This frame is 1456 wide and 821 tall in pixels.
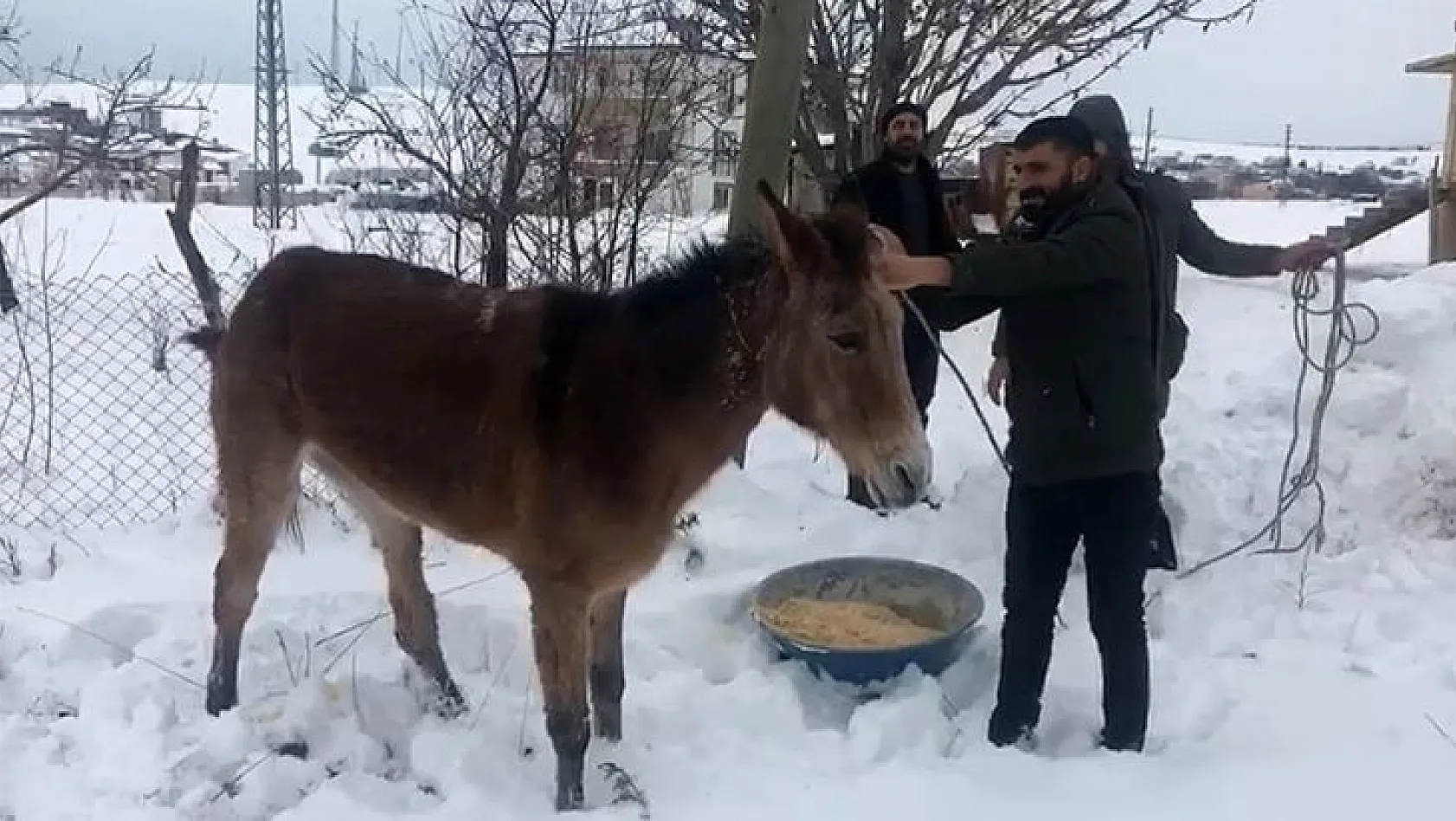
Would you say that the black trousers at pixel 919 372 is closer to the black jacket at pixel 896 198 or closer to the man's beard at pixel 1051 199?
the black jacket at pixel 896 198

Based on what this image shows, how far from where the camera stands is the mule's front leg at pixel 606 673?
12.5ft

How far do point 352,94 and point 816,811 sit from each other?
506 centimetres

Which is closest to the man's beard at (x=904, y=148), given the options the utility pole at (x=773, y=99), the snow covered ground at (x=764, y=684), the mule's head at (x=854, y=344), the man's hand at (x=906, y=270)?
the utility pole at (x=773, y=99)

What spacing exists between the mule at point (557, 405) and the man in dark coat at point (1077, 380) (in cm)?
35

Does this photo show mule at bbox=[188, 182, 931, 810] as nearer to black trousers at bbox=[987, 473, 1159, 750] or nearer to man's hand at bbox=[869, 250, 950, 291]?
man's hand at bbox=[869, 250, 950, 291]

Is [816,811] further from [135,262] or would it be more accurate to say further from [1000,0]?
[135,262]

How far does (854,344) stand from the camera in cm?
299

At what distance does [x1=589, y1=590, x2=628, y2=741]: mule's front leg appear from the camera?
3.80m

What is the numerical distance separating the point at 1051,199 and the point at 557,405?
4.91ft

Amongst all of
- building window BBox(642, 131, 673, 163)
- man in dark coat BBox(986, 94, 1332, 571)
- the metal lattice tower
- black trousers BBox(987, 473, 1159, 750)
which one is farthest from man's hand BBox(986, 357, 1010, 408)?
the metal lattice tower

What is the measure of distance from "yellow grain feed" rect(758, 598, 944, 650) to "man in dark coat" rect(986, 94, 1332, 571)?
917 millimetres

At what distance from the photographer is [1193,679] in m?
3.99

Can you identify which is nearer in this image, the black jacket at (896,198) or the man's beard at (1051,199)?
the man's beard at (1051,199)

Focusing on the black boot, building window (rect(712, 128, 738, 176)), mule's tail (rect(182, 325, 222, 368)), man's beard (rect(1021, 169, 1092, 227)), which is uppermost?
building window (rect(712, 128, 738, 176))
